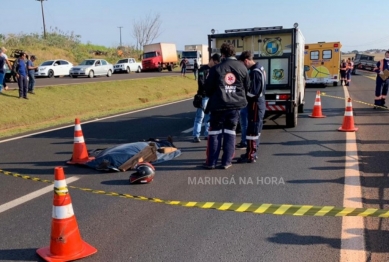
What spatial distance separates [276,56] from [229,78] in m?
4.34

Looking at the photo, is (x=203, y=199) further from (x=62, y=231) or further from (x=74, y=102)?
(x=74, y=102)

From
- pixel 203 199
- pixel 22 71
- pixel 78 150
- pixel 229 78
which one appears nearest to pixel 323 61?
pixel 22 71

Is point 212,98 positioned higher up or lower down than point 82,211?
higher up

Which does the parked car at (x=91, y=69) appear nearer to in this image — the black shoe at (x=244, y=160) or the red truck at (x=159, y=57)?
the red truck at (x=159, y=57)

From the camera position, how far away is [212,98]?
22.4ft

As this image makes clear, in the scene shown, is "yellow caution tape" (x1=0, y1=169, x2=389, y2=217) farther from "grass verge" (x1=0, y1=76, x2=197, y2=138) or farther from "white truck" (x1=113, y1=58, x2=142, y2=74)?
"white truck" (x1=113, y1=58, x2=142, y2=74)

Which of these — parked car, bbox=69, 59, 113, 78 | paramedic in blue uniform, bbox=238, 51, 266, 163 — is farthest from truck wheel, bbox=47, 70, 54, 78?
paramedic in blue uniform, bbox=238, 51, 266, 163

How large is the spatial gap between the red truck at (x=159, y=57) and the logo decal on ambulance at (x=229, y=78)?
136 ft

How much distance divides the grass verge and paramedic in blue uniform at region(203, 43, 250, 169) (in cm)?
700

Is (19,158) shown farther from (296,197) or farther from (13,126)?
(13,126)

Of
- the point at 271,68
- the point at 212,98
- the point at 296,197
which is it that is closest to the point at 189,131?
the point at 271,68

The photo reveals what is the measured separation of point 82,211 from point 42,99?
44.2 ft

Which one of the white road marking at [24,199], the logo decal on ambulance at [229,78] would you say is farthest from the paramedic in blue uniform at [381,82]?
the white road marking at [24,199]

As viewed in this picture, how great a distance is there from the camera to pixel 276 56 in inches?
419
